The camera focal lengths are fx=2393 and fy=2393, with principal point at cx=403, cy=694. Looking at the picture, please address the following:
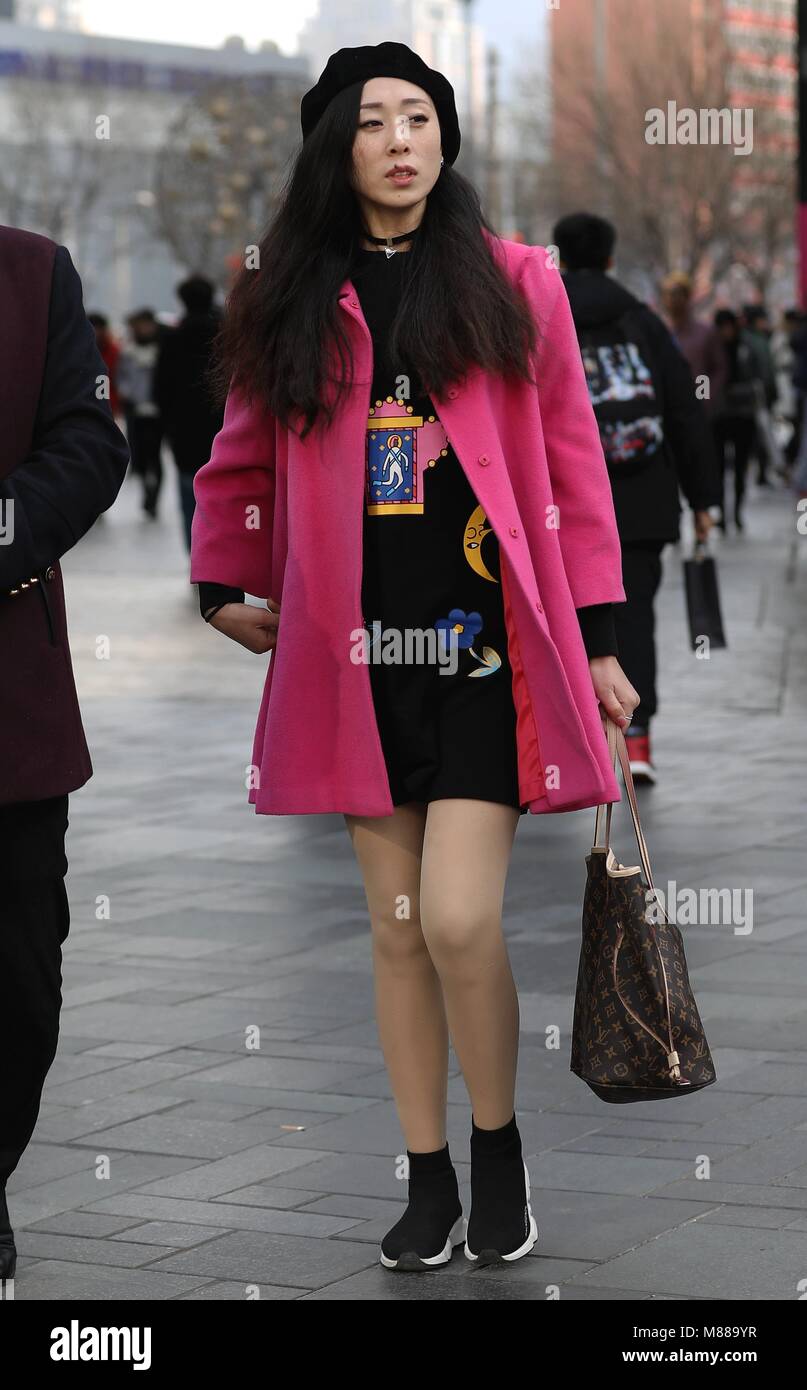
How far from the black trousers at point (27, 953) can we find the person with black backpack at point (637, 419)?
4.19 metres

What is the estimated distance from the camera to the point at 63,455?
377cm

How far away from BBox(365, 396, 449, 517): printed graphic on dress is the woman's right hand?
0.28 meters

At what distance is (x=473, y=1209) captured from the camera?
12.9 feet

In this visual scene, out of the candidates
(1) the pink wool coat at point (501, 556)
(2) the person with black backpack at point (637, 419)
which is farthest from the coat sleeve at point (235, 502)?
(2) the person with black backpack at point (637, 419)

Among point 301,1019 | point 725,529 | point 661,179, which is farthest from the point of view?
point 661,179

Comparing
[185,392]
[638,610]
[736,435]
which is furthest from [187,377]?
[638,610]

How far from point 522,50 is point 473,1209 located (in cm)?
5847

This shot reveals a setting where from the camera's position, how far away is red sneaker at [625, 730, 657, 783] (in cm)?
883

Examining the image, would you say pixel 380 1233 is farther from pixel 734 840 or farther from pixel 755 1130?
pixel 734 840

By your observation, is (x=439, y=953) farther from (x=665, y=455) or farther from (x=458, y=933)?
(x=665, y=455)

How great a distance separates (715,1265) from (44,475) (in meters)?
1.65

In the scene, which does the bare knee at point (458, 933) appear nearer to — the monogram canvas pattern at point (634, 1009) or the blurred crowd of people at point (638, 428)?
the monogram canvas pattern at point (634, 1009)

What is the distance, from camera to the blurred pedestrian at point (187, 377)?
15.8m
